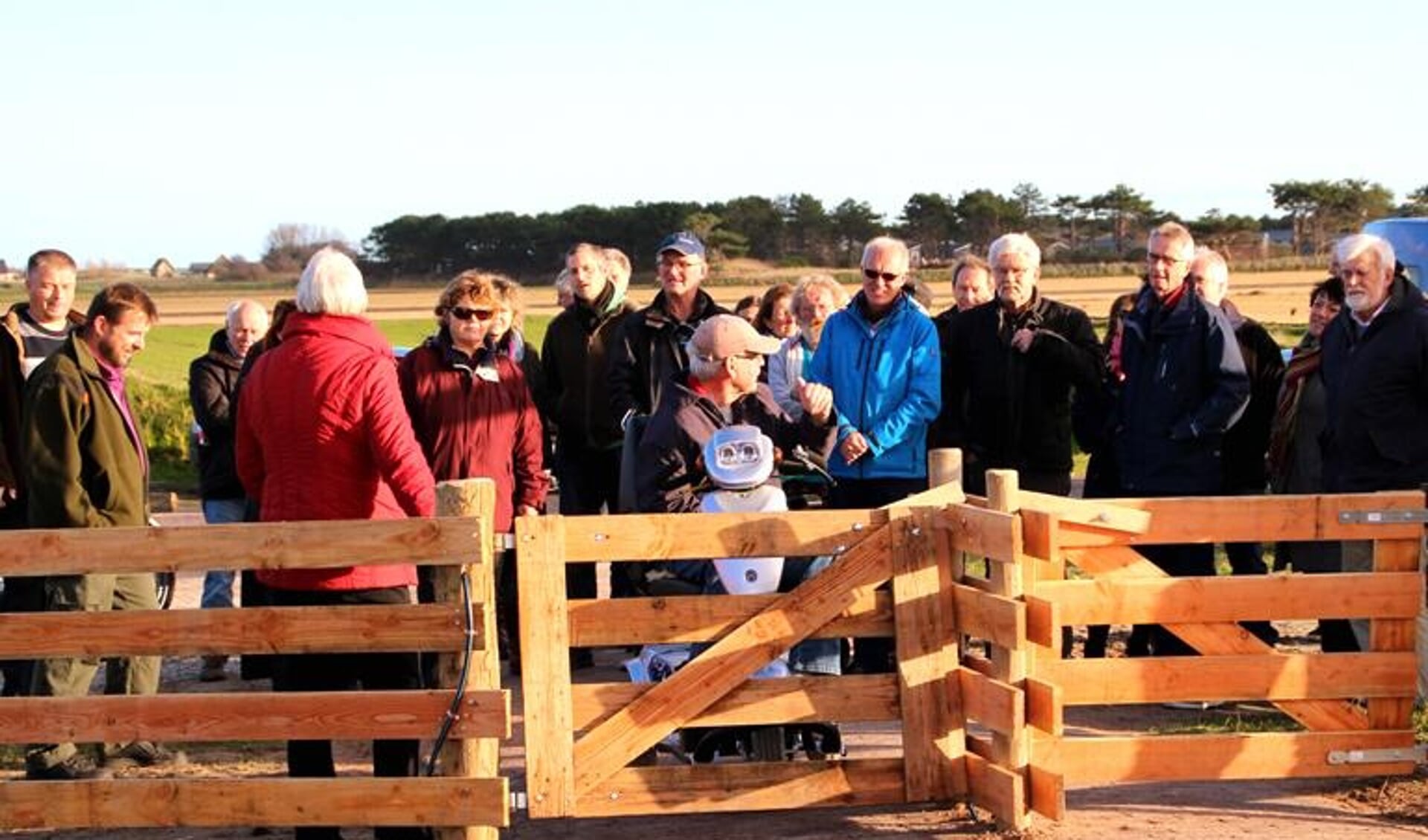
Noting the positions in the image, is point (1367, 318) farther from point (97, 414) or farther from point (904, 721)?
point (97, 414)

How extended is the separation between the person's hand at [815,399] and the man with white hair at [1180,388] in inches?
78.4

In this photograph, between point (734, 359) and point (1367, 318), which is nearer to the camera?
point (734, 359)

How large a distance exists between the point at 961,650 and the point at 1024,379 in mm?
2782

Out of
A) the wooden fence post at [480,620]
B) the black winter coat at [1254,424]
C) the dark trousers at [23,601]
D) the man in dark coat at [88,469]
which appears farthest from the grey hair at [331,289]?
the black winter coat at [1254,424]

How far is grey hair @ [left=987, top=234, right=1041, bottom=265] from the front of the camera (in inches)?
388

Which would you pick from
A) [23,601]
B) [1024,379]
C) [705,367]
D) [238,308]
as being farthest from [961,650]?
[238,308]

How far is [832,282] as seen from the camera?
11.5m

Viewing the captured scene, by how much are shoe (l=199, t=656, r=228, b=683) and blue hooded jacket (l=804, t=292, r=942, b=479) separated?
157 inches

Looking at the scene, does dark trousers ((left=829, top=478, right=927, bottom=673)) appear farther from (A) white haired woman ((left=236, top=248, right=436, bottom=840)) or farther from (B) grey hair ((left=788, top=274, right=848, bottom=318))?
(A) white haired woman ((left=236, top=248, right=436, bottom=840))

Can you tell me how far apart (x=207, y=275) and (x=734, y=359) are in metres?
81.0

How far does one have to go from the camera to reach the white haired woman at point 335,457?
22.8 ft

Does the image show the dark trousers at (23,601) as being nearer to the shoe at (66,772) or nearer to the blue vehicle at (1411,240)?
the shoe at (66,772)

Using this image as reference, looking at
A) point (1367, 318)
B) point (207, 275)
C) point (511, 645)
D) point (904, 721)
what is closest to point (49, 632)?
point (904, 721)

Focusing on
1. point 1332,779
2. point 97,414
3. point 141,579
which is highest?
point 97,414
